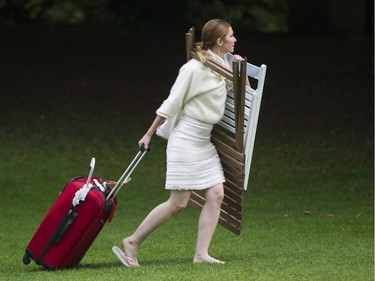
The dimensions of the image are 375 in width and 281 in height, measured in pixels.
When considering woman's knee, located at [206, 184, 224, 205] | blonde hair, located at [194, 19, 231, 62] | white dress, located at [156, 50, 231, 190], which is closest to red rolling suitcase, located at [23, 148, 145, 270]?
white dress, located at [156, 50, 231, 190]

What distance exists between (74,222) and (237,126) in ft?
4.24

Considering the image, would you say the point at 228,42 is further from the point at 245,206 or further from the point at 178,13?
the point at 178,13

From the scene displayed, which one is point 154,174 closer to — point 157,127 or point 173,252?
point 173,252

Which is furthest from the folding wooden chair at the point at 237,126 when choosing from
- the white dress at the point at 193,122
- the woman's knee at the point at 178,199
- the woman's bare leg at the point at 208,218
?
the woman's knee at the point at 178,199

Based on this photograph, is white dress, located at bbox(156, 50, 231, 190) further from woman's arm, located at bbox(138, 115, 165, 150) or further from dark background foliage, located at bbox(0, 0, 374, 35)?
dark background foliage, located at bbox(0, 0, 374, 35)

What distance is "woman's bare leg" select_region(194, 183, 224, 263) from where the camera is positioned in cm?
782

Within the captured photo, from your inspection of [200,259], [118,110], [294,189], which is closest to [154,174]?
[294,189]

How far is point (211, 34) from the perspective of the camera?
771cm

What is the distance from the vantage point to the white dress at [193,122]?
25.1 ft

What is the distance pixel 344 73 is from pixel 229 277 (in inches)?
474

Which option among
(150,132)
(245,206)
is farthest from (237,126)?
(245,206)

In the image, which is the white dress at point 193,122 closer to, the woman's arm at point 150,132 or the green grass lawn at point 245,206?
the woman's arm at point 150,132

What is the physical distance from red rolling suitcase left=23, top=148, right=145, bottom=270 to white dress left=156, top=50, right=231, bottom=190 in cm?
27

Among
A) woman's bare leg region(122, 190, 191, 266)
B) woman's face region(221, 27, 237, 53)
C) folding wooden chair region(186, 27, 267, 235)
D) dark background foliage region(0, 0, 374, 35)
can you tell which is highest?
woman's face region(221, 27, 237, 53)
